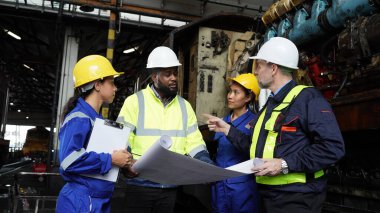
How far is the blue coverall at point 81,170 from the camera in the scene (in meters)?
1.97

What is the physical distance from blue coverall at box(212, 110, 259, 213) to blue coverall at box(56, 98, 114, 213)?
1229mm

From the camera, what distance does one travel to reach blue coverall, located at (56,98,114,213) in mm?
1975

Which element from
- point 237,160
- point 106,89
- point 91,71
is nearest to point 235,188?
point 237,160

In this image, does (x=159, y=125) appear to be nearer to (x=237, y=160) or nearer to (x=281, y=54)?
(x=237, y=160)

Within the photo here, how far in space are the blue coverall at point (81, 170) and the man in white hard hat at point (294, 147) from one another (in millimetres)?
908

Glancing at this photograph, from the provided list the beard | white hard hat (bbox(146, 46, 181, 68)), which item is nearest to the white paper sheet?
the beard

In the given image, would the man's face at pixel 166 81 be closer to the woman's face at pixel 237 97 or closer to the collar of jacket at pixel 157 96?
the collar of jacket at pixel 157 96

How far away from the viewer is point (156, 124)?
2705 millimetres

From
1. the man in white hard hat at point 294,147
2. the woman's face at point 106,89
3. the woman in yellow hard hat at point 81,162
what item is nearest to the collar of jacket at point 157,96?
the woman's face at point 106,89

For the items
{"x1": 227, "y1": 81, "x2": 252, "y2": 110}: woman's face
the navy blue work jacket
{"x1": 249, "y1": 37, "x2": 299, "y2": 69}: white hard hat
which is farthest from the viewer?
{"x1": 227, "y1": 81, "x2": 252, "y2": 110}: woman's face

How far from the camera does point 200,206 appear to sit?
16.9ft

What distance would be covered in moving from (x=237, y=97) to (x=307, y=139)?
1.39 m

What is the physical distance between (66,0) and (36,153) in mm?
10795

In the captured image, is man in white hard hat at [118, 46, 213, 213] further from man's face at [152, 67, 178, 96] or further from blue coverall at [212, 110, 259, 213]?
blue coverall at [212, 110, 259, 213]
